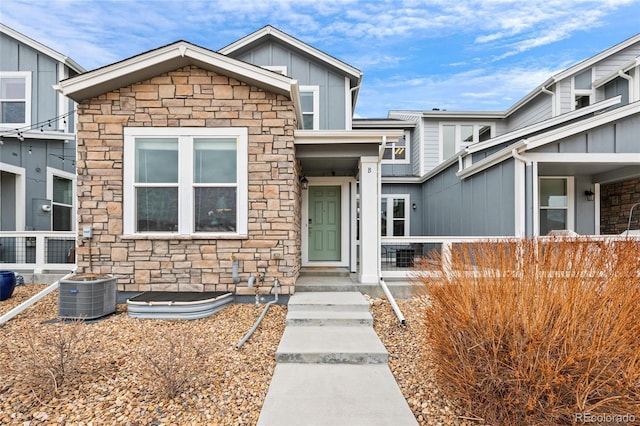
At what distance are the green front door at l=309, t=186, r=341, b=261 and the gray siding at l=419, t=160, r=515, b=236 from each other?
3653mm

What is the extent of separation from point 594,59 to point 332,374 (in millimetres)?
13491

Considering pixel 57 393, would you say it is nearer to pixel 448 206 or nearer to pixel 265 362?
pixel 265 362

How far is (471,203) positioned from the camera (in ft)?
30.8

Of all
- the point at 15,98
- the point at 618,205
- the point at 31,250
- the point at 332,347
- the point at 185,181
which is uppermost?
the point at 15,98

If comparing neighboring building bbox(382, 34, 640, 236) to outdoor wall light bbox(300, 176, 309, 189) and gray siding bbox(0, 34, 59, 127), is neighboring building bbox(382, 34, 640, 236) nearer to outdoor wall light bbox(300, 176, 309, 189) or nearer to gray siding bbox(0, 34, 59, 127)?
outdoor wall light bbox(300, 176, 309, 189)

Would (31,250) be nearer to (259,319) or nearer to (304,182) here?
(304,182)

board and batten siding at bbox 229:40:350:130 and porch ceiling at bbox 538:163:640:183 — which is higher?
board and batten siding at bbox 229:40:350:130

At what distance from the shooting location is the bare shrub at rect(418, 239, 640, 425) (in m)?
2.29

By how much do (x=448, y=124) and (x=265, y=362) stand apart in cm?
1222

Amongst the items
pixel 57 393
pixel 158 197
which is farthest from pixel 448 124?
pixel 57 393

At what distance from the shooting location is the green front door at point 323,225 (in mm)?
8500

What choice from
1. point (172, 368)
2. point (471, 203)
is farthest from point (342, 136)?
point (471, 203)

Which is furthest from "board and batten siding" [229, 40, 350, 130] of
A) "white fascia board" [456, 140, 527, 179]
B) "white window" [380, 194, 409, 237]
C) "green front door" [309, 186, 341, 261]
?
"white window" [380, 194, 409, 237]

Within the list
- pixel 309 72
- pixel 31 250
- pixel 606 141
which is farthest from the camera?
pixel 309 72
